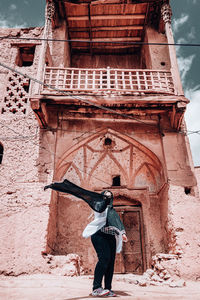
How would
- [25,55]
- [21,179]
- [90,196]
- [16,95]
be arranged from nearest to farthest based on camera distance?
[90,196], [21,179], [16,95], [25,55]

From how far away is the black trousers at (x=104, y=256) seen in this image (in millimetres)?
3131

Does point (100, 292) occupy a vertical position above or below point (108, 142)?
below

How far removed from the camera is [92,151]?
8.04 m

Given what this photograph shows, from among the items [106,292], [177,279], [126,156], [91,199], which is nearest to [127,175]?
[126,156]

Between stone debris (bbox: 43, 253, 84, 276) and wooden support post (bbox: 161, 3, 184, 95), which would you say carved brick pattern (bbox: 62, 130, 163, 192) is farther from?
stone debris (bbox: 43, 253, 84, 276)

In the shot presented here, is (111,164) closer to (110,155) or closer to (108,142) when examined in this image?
(110,155)

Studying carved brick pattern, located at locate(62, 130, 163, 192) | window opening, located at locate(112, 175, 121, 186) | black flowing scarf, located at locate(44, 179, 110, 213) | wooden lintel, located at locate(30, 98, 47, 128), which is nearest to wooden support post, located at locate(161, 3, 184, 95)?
carved brick pattern, located at locate(62, 130, 163, 192)

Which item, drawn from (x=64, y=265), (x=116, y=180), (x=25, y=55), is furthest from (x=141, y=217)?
(x=25, y=55)

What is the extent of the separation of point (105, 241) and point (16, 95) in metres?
6.11

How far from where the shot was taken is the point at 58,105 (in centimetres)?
714

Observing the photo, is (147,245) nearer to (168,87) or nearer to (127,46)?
(168,87)

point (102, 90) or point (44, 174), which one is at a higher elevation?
point (102, 90)

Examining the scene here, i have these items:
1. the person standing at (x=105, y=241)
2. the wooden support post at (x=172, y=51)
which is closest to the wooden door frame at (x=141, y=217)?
the wooden support post at (x=172, y=51)

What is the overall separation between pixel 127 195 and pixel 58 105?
3.51 m
